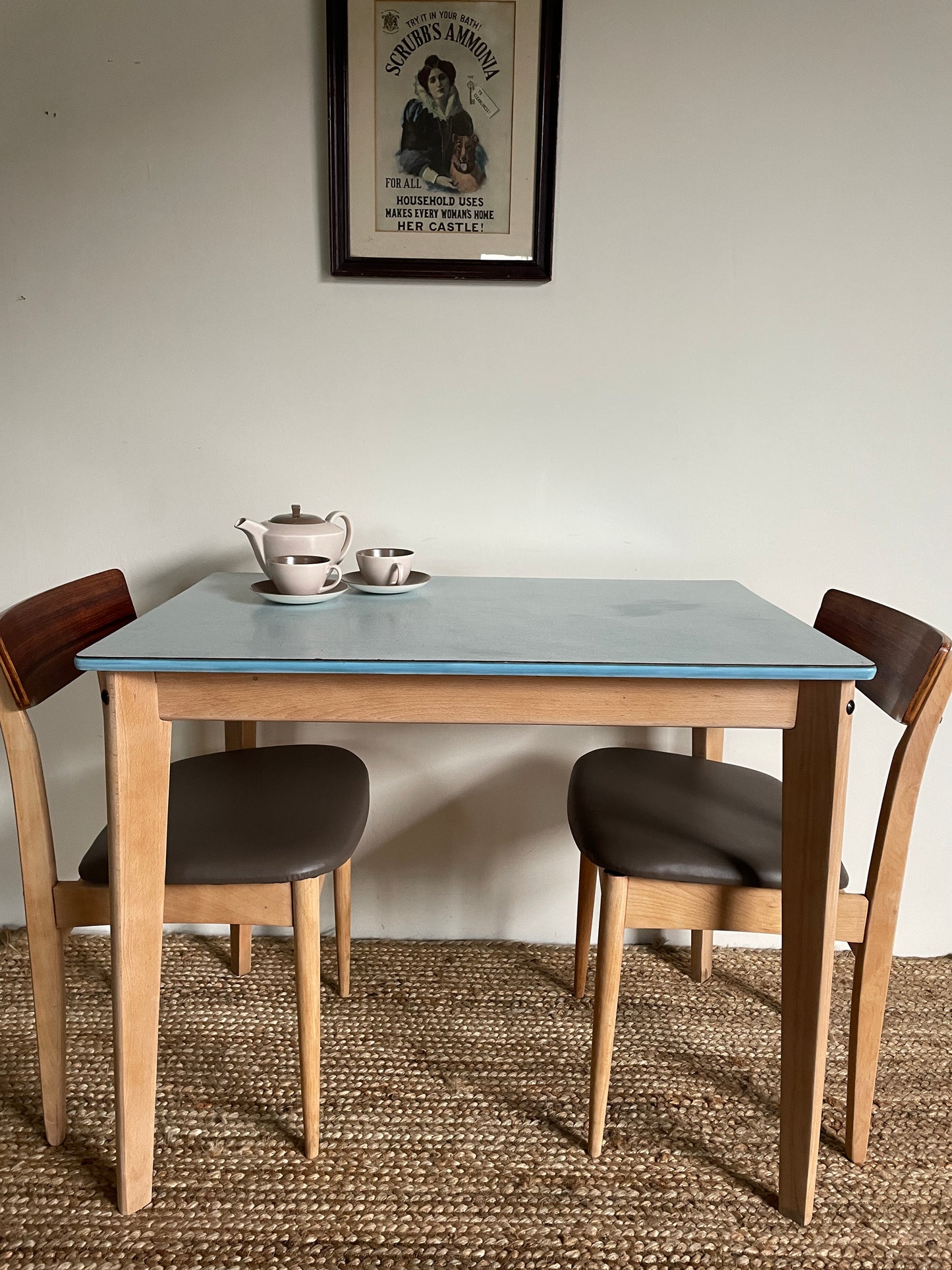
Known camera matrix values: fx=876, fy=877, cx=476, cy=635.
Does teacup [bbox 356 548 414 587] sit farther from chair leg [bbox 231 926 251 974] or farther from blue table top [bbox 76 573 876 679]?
chair leg [bbox 231 926 251 974]

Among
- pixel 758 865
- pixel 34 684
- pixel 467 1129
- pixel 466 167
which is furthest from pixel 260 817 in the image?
pixel 466 167

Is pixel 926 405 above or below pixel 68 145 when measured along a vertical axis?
below

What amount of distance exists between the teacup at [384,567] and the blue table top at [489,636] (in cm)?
3

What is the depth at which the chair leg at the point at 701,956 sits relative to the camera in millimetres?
1738

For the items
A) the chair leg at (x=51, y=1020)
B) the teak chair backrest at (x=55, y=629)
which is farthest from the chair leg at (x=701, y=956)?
the teak chair backrest at (x=55, y=629)

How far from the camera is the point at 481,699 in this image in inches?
45.5

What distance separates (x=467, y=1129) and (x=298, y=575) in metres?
0.91

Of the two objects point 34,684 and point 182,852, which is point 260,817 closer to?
point 182,852

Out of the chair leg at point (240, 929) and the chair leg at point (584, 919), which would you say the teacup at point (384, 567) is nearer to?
the chair leg at point (240, 929)

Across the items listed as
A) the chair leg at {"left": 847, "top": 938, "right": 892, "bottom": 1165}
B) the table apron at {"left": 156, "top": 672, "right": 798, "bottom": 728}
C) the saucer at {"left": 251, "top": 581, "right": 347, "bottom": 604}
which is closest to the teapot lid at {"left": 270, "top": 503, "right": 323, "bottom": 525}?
the saucer at {"left": 251, "top": 581, "right": 347, "bottom": 604}

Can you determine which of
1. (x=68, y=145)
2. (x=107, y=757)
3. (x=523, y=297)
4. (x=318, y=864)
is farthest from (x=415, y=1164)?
(x=68, y=145)

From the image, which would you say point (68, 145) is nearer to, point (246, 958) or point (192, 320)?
point (192, 320)

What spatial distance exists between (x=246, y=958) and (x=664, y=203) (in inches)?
65.6

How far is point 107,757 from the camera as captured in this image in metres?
1.11
